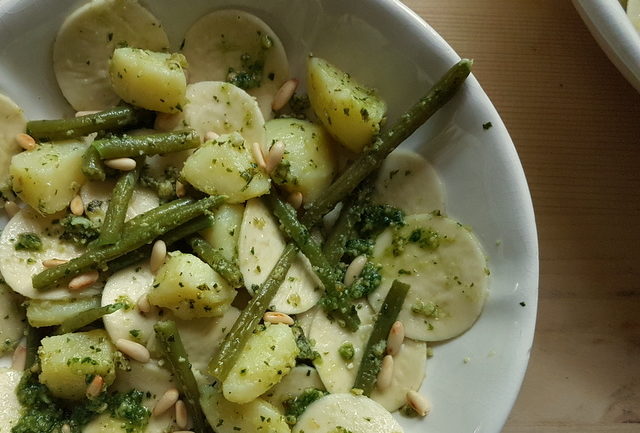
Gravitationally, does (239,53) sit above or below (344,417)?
above

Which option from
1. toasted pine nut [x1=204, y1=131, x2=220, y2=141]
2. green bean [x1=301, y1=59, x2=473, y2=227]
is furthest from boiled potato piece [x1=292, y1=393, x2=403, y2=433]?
toasted pine nut [x1=204, y1=131, x2=220, y2=141]

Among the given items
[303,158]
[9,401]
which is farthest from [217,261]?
[9,401]

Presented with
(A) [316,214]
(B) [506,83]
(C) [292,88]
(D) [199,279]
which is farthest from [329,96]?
(B) [506,83]

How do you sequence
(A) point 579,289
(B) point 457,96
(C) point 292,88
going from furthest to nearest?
1. (A) point 579,289
2. (C) point 292,88
3. (B) point 457,96

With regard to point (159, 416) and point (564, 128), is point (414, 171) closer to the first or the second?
point (564, 128)

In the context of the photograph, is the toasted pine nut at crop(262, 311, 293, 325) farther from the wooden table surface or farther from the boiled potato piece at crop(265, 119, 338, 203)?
the wooden table surface

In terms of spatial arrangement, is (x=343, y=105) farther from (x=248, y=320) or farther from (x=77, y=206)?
(x=77, y=206)
